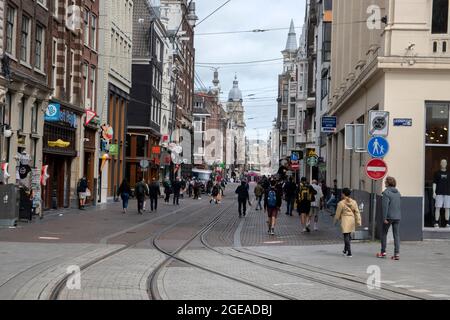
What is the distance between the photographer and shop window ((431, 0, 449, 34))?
68.5 feet

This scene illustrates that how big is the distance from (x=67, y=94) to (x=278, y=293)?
27754 mm

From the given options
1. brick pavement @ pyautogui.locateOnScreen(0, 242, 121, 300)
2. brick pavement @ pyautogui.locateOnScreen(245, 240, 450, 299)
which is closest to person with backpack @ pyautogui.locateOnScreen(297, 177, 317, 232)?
brick pavement @ pyautogui.locateOnScreen(245, 240, 450, 299)

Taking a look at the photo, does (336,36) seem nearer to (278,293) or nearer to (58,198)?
(58,198)

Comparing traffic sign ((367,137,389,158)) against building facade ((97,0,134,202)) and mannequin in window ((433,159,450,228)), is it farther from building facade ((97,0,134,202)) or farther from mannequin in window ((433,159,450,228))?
building facade ((97,0,134,202))

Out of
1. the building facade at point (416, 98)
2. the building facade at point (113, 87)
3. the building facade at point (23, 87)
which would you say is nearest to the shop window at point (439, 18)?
the building facade at point (416, 98)

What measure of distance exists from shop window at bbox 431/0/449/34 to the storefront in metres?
18.0

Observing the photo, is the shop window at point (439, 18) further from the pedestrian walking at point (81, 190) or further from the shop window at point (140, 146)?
the shop window at point (140, 146)

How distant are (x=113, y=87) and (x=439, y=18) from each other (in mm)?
31245

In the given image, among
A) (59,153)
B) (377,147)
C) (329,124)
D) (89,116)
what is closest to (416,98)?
(377,147)

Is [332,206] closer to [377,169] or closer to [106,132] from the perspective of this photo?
[106,132]

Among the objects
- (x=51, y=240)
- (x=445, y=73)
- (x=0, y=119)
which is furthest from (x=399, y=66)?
(x=0, y=119)

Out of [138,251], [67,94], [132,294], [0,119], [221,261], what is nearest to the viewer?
[132,294]

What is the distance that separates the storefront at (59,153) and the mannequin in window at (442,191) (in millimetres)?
18183

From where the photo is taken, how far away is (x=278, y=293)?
11102 millimetres
